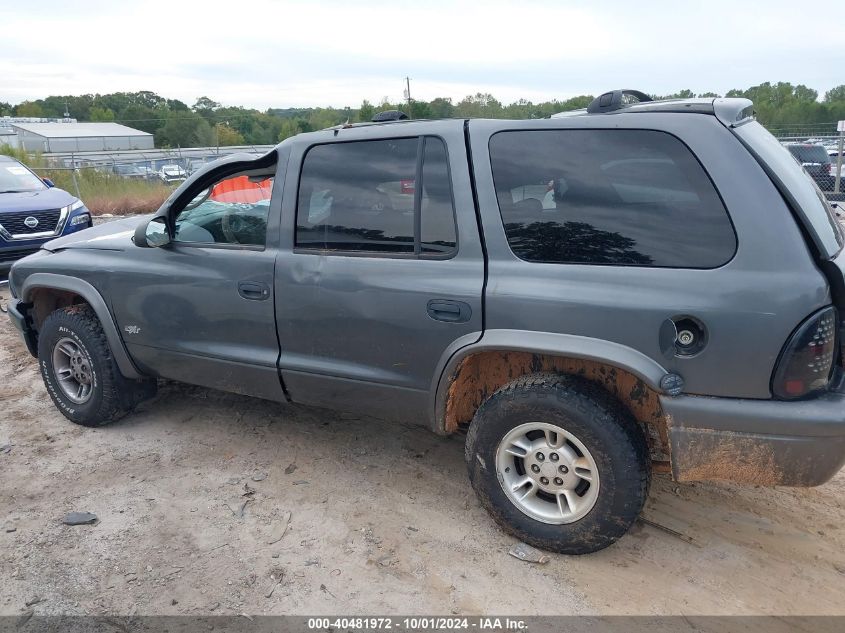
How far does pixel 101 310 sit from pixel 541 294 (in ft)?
9.25

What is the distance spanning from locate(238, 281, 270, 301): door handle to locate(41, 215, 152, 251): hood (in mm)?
863

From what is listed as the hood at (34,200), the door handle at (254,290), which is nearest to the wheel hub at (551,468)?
the door handle at (254,290)

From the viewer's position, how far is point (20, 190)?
991 cm

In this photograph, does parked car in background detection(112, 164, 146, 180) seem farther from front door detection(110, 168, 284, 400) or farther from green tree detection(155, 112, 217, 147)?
green tree detection(155, 112, 217, 147)

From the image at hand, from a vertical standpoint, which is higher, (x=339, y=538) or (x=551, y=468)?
(x=551, y=468)

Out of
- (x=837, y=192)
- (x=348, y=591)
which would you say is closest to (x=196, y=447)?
(x=348, y=591)

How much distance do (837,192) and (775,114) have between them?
12.9 metres

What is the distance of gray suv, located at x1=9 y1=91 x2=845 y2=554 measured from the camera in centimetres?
240

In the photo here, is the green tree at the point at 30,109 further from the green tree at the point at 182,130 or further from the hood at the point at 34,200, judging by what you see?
the hood at the point at 34,200

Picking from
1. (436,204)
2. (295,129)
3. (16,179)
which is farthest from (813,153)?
(16,179)

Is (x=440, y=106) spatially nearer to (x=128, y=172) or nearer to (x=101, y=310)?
(x=101, y=310)

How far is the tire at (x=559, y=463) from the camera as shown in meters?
2.68

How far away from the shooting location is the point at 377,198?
318 cm

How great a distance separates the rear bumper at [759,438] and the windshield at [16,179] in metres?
10.6
